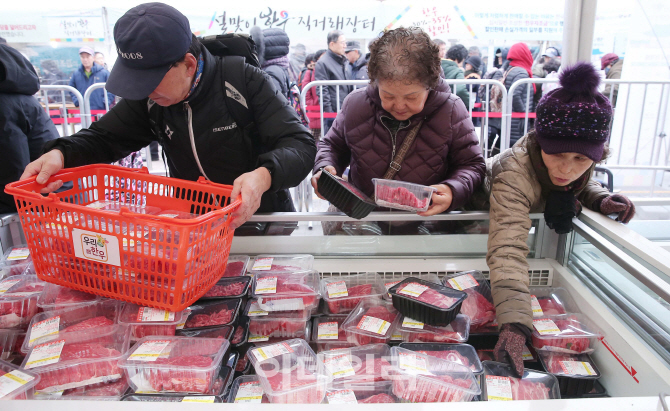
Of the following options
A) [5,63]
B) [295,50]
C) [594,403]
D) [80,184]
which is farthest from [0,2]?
[594,403]

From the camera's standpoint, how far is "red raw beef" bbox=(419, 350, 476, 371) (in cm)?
137

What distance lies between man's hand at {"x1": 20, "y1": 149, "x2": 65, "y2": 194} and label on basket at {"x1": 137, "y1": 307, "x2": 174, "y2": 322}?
655 millimetres

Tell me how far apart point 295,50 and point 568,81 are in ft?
25.1

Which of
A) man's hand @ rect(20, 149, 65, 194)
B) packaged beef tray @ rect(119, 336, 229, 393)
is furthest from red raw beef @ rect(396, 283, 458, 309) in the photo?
man's hand @ rect(20, 149, 65, 194)

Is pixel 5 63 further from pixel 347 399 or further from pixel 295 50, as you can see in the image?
pixel 295 50

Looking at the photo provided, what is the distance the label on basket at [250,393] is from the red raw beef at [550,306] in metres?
1.09

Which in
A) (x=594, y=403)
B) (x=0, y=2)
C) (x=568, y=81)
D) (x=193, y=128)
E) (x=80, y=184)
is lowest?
(x=594, y=403)

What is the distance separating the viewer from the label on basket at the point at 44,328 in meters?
1.41

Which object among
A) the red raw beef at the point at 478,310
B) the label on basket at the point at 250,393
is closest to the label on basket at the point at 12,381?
the label on basket at the point at 250,393

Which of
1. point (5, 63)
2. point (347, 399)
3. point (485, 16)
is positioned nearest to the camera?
point (347, 399)

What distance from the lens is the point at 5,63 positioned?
220 centimetres

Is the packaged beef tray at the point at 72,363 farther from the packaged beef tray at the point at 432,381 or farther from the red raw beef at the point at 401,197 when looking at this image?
the red raw beef at the point at 401,197

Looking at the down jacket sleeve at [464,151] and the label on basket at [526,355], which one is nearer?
the label on basket at [526,355]

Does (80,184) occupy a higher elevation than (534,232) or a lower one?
higher
